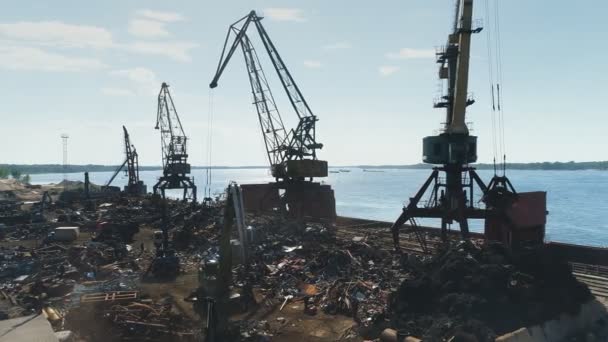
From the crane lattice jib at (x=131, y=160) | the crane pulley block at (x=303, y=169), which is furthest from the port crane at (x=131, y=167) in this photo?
the crane pulley block at (x=303, y=169)

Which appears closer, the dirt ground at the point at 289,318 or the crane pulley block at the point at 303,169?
the dirt ground at the point at 289,318

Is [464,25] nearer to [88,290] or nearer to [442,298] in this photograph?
[442,298]

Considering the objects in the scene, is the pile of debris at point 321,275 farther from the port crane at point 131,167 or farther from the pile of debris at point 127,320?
the port crane at point 131,167

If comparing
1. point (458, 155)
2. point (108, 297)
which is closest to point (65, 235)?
point (108, 297)

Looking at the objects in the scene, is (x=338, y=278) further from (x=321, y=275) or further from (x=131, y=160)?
(x=131, y=160)

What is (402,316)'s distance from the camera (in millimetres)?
16594

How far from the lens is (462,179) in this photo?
98.0 feet

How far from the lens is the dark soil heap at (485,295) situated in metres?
15.4

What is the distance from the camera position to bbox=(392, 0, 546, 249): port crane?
2820cm

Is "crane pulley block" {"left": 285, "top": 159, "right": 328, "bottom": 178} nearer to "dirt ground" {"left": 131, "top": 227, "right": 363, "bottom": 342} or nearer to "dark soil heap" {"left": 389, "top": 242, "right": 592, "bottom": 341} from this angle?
"dirt ground" {"left": 131, "top": 227, "right": 363, "bottom": 342}

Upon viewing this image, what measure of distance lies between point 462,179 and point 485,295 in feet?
46.7

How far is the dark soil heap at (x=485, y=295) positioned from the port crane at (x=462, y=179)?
8.30m

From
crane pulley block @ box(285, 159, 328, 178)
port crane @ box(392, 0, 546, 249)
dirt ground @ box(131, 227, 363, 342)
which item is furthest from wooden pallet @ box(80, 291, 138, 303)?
crane pulley block @ box(285, 159, 328, 178)

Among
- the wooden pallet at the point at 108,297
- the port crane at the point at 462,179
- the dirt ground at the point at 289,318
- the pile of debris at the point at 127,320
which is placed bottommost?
the dirt ground at the point at 289,318
